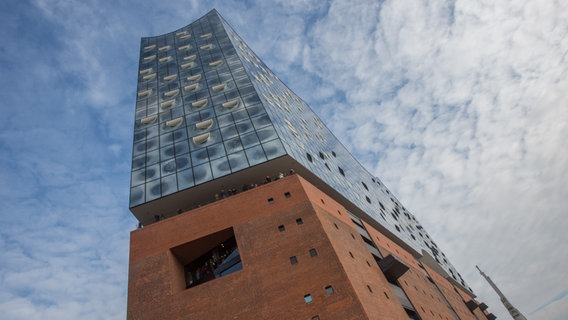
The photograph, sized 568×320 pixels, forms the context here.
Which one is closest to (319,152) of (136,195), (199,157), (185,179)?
(199,157)

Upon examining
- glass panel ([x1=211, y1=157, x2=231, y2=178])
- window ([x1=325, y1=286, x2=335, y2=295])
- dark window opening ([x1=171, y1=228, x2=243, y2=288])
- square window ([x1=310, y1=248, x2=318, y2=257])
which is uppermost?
glass panel ([x1=211, y1=157, x2=231, y2=178])

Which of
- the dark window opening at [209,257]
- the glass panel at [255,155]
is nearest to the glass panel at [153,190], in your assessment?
Answer: the dark window opening at [209,257]

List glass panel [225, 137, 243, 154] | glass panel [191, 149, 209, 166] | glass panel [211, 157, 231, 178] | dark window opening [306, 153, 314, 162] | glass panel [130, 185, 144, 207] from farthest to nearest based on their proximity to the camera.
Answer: dark window opening [306, 153, 314, 162]
glass panel [225, 137, 243, 154]
glass panel [191, 149, 209, 166]
glass panel [211, 157, 231, 178]
glass panel [130, 185, 144, 207]

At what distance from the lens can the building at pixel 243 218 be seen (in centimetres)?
1802

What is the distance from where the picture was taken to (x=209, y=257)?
22.2 m

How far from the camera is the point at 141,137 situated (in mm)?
29438

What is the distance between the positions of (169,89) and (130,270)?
1895 centimetres

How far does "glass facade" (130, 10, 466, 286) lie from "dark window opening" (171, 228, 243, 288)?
13.8ft

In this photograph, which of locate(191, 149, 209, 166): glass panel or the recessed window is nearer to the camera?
the recessed window

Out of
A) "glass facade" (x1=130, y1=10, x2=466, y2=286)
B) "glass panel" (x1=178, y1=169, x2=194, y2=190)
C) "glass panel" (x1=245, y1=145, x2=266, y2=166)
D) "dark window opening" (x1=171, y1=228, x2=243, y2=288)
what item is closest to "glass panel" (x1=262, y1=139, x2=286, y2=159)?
"glass facade" (x1=130, y1=10, x2=466, y2=286)

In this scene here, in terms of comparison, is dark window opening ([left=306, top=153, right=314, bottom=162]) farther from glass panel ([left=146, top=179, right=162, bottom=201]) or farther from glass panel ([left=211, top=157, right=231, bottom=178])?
glass panel ([left=146, top=179, right=162, bottom=201])

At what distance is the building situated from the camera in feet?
59.1

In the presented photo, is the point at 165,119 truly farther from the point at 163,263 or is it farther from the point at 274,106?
the point at 163,263

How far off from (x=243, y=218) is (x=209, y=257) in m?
3.26
